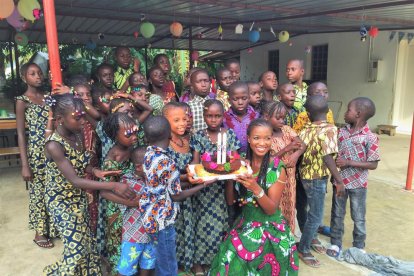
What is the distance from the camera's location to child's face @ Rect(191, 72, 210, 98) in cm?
321

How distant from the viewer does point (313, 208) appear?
3.01m

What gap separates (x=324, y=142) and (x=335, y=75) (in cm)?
890

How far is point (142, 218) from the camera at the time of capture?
224 centimetres

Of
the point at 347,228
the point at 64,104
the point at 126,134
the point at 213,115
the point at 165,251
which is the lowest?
the point at 347,228

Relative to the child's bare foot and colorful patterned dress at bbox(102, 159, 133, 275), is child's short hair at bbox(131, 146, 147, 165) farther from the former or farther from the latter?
the child's bare foot

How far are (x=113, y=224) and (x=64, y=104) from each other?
1038 mm

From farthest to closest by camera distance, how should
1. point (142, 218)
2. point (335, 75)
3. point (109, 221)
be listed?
1. point (335, 75)
2. point (109, 221)
3. point (142, 218)

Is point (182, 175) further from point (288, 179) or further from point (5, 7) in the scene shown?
point (5, 7)

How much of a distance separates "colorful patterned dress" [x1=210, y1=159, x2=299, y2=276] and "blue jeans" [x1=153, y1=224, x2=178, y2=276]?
0.38m

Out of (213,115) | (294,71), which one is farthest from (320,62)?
(213,115)

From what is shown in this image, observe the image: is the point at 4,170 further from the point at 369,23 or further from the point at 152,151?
the point at 369,23

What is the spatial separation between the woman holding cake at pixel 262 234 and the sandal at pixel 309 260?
654mm

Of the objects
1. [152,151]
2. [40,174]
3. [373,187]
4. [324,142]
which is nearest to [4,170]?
[40,174]

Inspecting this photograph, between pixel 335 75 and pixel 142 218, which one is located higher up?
pixel 335 75
